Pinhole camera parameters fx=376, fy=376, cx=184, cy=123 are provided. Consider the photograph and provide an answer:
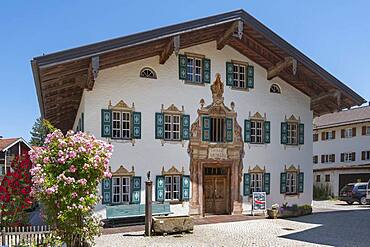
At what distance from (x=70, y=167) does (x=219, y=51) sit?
35.8ft

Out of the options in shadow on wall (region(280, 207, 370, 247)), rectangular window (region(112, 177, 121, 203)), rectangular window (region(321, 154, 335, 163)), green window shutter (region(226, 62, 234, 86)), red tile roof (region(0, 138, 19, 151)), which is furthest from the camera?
red tile roof (region(0, 138, 19, 151))

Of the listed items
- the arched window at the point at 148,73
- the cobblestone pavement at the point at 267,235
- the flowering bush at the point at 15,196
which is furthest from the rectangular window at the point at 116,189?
the arched window at the point at 148,73

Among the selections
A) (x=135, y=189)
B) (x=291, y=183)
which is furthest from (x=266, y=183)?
(x=135, y=189)

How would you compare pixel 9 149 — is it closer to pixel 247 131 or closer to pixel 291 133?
pixel 247 131

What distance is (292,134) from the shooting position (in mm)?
19750

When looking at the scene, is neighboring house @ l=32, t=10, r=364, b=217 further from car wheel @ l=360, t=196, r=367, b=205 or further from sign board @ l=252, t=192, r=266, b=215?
car wheel @ l=360, t=196, r=367, b=205

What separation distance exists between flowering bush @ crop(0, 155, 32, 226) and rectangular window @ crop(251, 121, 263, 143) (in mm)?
10404

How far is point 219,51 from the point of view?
1780 centimetres

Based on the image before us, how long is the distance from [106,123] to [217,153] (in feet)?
17.5

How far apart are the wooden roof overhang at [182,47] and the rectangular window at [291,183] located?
399 centimetres

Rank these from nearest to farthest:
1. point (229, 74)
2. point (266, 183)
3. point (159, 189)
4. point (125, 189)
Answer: point (125, 189), point (159, 189), point (229, 74), point (266, 183)

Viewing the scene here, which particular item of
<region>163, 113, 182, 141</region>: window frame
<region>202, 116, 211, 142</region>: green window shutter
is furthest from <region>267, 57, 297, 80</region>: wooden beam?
<region>163, 113, 182, 141</region>: window frame

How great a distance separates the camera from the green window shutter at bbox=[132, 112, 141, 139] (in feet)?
51.2

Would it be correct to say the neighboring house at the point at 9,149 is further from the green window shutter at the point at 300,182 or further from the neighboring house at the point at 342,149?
the neighboring house at the point at 342,149
